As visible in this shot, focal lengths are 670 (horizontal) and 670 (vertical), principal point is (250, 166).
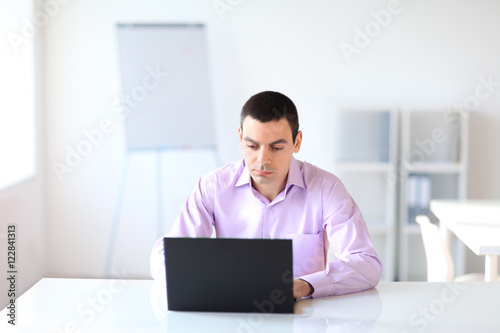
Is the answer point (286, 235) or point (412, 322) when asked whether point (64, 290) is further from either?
point (412, 322)

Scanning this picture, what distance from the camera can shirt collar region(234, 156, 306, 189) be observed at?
2.41 m

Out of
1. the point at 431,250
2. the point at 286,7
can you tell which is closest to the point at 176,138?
the point at 286,7

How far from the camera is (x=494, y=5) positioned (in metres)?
4.77

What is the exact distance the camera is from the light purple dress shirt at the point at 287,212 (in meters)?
2.35

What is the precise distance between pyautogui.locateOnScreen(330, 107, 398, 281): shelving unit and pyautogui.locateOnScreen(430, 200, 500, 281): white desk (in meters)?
0.91

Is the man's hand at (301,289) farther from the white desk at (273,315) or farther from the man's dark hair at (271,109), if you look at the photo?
the man's dark hair at (271,109)

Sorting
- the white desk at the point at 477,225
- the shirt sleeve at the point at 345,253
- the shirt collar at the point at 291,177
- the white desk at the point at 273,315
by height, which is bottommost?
the white desk at the point at 273,315

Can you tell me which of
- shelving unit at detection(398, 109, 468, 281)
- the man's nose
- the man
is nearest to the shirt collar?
the man

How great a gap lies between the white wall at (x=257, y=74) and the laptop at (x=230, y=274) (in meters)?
3.11

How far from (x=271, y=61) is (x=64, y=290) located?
3103 millimetres

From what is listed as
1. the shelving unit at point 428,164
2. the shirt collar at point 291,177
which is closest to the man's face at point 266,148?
the shirt collar at point 291,177

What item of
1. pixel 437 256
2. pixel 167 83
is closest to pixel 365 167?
pixel 167 83

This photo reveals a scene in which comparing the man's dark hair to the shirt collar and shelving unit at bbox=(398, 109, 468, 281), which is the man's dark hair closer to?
the shirt collar

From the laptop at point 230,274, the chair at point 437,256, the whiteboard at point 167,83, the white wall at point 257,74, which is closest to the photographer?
the laptop at point 230,274
